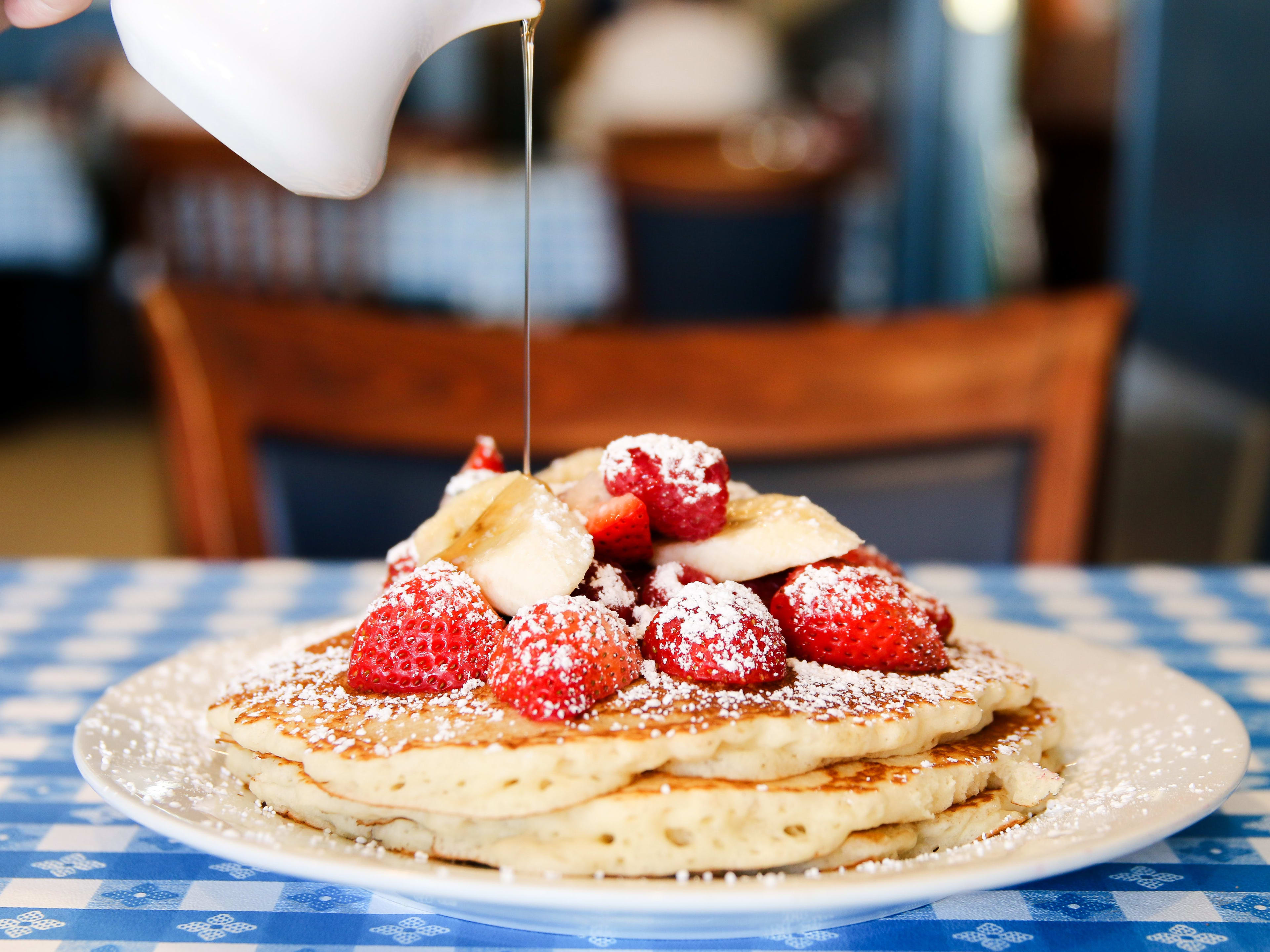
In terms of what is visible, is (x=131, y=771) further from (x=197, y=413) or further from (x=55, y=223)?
(x=55, y=223)

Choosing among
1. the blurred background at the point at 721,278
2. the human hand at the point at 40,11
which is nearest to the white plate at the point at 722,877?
the human hand at the point at 40,11

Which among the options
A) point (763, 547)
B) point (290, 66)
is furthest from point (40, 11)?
point (763, 547)

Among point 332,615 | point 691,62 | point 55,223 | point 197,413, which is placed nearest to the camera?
point 332,615

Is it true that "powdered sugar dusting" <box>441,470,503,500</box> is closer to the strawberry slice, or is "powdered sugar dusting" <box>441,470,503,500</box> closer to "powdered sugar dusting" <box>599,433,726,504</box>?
the strawberry slice

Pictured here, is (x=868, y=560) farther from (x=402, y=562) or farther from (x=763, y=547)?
(x=402, y=562)

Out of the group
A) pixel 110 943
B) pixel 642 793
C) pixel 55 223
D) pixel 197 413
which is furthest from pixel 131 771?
pixel 55 223

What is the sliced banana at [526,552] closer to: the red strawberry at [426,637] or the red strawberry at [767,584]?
the red strawberry at [426,637]
